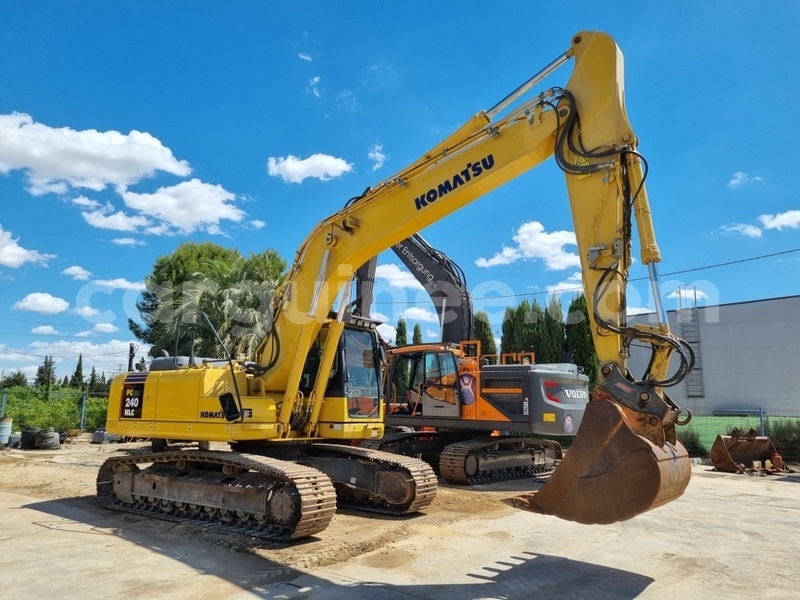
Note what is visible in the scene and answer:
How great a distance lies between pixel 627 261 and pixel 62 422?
2097 cm

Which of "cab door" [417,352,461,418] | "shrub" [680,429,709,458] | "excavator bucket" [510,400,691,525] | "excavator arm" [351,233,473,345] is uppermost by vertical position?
"excavator arm" [351,233,473,345]

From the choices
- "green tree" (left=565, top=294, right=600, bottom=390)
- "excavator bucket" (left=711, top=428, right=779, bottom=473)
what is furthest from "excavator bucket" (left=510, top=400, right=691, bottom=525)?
"green tree" (left=565, top=294, right=600, bottom=390)

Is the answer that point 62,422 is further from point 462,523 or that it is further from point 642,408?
point 642,408

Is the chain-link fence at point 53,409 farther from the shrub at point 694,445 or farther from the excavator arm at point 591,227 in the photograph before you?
the shrub at point 694,445

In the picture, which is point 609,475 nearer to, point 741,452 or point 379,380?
point 379,380

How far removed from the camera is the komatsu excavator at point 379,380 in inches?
193

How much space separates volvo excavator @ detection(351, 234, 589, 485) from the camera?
11.6 meters

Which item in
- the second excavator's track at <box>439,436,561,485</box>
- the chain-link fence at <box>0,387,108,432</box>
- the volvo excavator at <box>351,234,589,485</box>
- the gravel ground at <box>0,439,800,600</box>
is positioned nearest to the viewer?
the gravel ground at <box>0,439,800,600</box>

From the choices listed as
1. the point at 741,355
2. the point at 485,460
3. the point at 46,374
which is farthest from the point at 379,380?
the point at 46,374

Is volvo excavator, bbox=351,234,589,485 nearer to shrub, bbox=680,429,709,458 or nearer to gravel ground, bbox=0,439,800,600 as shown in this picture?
gravel ground, bbox=0,439,800,600

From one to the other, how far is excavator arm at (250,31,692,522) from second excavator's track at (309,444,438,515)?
41.4 inches

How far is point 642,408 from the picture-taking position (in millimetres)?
4922

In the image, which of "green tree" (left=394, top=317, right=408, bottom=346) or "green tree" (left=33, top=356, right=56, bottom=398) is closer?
"green tree" (left=394, top=317, right=408, bottom=346)

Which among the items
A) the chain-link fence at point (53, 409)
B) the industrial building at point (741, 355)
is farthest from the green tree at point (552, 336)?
the chain-link fence at point (53, 409)
